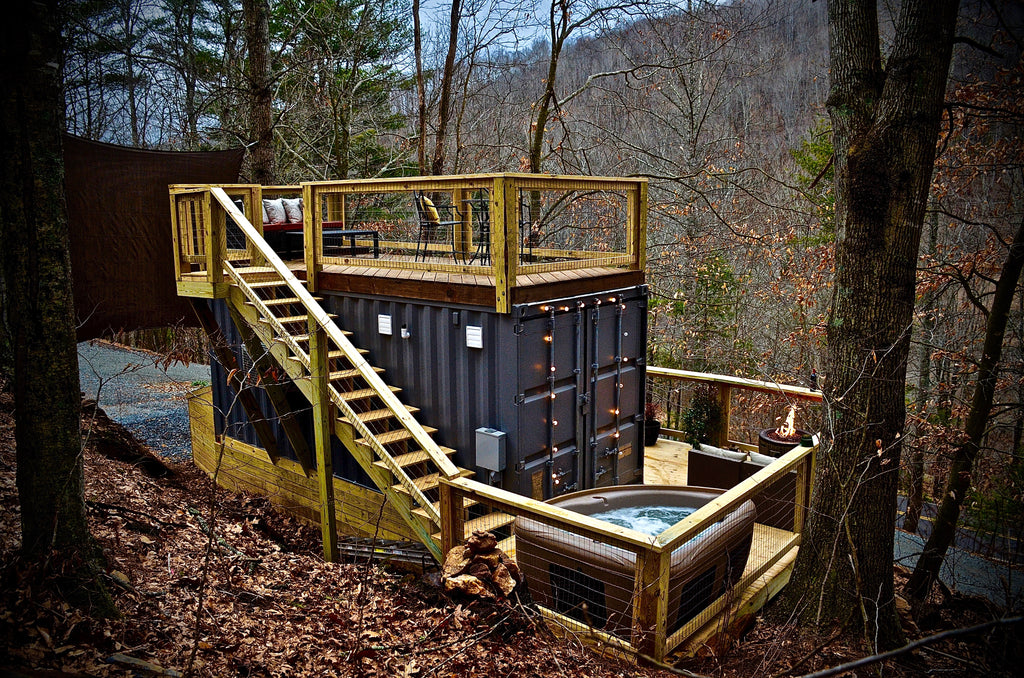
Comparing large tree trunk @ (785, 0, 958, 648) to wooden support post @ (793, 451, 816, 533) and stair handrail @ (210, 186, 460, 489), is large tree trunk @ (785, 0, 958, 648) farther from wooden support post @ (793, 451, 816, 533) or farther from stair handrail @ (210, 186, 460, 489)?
stair handrail @ (210, 186, 460, 489)

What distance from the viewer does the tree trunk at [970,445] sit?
20.0ft

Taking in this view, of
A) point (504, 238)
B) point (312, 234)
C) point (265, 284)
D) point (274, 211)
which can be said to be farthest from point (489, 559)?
point (274, 211)

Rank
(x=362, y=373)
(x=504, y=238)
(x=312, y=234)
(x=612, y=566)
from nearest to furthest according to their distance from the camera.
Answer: (x=612, y=566), (x=504, y=238), (x=362, y=373), (x=312, y=234)

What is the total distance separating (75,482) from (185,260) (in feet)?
16.4

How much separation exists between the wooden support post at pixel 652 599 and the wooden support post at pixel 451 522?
159 cm

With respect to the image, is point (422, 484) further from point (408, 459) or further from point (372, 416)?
point (372, 416)

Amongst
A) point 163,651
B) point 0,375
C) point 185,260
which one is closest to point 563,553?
point 163,651

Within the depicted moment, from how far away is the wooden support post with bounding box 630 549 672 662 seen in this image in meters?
3.99

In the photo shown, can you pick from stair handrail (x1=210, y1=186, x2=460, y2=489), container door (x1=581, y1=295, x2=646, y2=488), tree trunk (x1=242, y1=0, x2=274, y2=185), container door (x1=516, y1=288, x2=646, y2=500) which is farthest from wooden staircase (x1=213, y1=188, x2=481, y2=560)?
tree trunk (x1=242, y1=0, x2=274, y2=185)

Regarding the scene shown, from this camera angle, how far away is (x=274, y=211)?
9250 mm

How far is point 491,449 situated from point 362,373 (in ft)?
4.37

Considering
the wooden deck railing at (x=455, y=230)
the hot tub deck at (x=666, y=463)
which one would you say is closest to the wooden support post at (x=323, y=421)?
the wooden deck railing at (x=455, y=230)

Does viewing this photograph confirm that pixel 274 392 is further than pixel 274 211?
No

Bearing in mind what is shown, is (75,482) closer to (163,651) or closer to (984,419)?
(163,651)
